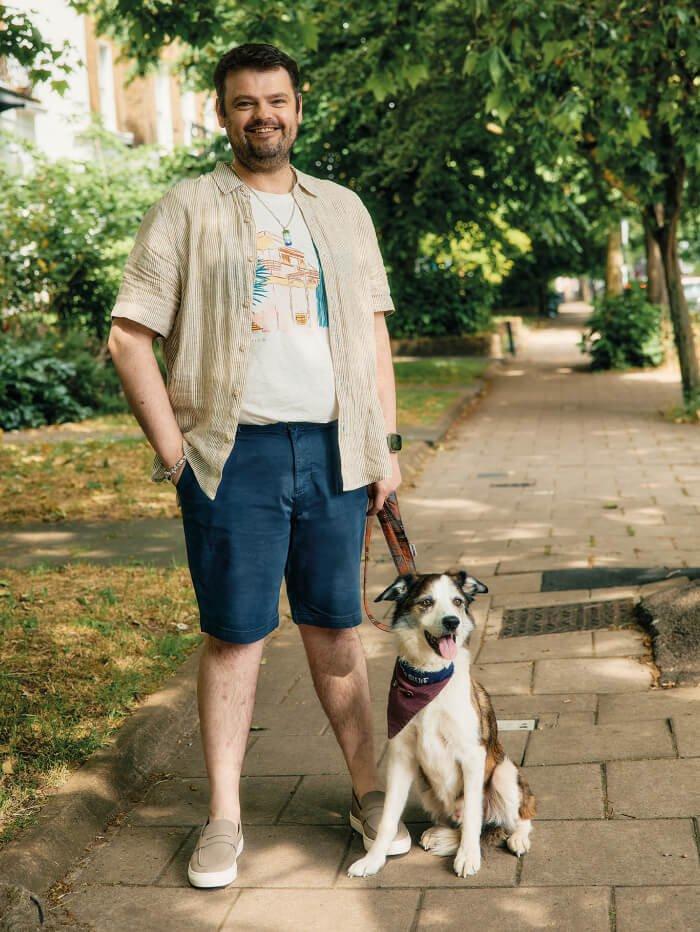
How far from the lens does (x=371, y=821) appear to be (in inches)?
136

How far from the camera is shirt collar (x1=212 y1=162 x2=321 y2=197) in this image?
3.25 metres

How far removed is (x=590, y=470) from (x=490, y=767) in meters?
7.61

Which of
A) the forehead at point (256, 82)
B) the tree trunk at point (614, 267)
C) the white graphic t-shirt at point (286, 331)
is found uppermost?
the tree trunk at point (614, 267)

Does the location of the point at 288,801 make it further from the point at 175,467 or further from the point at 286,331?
the point at 286,331

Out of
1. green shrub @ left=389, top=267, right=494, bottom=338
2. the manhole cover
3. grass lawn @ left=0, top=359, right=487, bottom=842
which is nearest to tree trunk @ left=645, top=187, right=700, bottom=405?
grass lawn @ left=0, top=359, right=487, bottom=842

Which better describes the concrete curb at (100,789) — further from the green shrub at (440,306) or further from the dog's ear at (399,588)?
the green shrub at (440,306)

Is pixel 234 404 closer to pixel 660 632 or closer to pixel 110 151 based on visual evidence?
pixel 660 632

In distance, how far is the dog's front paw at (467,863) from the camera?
3244mm

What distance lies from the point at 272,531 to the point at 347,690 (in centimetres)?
61

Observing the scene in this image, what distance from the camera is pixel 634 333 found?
20891mm

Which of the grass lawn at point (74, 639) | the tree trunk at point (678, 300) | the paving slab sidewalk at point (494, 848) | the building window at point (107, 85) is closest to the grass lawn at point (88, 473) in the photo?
the grass lawn at point (74, 639)

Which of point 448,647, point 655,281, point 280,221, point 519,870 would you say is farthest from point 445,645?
point 655,281

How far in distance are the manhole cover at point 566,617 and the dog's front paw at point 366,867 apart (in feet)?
8.08

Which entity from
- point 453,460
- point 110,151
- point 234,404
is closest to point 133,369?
point 234,404
